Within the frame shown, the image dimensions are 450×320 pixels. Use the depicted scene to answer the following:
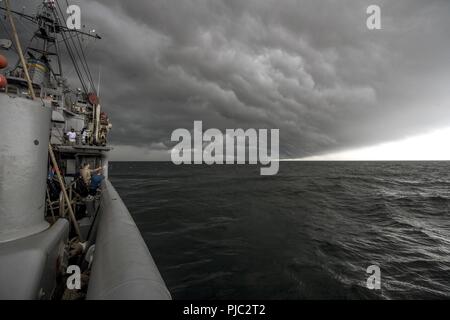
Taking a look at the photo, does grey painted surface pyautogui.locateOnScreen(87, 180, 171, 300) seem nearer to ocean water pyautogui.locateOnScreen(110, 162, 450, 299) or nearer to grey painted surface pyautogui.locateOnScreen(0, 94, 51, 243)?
grey painted surface pyautogui.locateOnScreen(0, 94, 51, 243)

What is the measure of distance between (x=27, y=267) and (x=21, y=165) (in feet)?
5.36

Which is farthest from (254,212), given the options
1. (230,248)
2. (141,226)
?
(141,226)

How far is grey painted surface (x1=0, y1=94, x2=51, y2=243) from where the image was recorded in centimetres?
317

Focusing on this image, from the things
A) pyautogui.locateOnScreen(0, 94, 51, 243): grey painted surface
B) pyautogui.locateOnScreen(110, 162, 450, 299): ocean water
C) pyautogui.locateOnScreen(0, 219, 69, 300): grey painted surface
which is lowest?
pyautogui.locateOnScreen(110, 162, 450, 299): ocean water

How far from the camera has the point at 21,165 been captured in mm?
3348

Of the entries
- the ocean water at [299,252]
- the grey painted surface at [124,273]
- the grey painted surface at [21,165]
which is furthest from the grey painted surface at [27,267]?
the ocean water at [299,252]

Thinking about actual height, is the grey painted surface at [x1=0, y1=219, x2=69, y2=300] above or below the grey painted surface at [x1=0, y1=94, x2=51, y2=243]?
below

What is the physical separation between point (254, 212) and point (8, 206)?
15003 millimetres

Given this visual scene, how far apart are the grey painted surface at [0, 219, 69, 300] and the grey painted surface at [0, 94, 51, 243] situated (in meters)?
0.32

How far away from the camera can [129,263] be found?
2750 millimetres

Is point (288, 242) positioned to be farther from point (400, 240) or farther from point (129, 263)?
point (129, 263)

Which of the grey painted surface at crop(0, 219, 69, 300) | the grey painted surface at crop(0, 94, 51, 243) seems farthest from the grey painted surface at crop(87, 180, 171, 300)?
the grey painted surface at crop(0, 94, 51, 243)

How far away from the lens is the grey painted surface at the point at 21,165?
125 inches

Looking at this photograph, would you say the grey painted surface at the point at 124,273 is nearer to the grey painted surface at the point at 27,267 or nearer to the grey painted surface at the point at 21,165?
Answer: the grey painted surface at the point at 27,267
